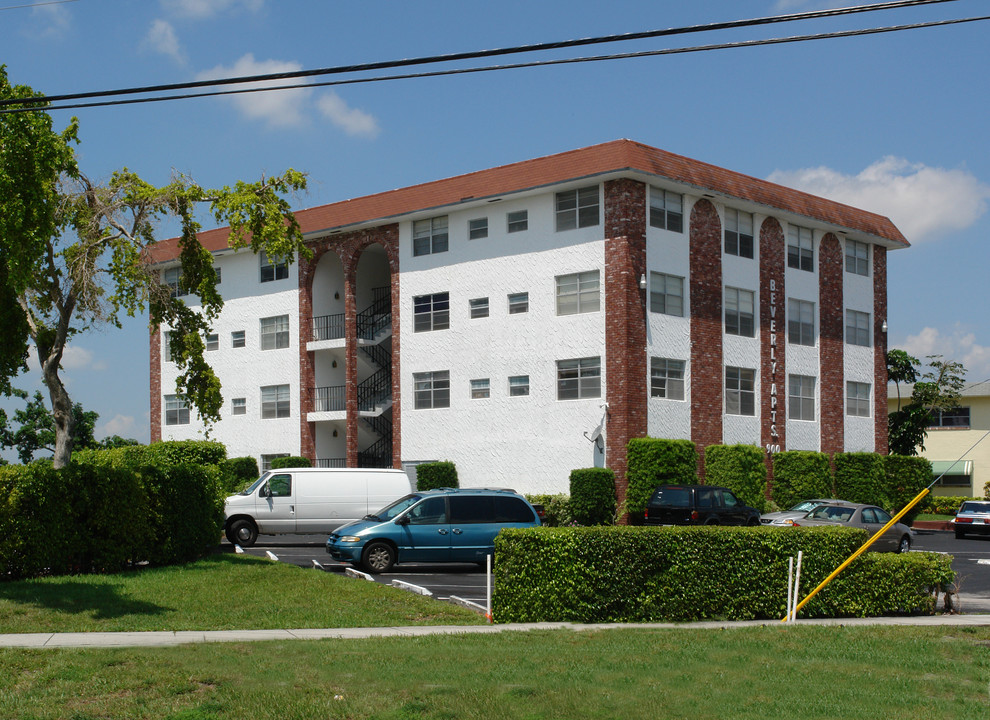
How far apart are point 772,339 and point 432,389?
42.0ft

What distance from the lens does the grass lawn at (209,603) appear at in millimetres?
14422

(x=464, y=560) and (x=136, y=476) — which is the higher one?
(x=136, y=476)

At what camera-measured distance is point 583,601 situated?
609 inches

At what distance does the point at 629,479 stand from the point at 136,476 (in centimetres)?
1926

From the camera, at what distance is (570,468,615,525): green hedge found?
34906 millimetres

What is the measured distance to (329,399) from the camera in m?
45.5

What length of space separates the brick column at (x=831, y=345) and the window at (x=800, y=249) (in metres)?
0.57

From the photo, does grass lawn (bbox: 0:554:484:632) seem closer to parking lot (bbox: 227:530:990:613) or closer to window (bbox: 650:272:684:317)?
parking lot (bbox: 227:530:990:613)

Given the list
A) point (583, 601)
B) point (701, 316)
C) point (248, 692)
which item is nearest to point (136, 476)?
point (583, 601)

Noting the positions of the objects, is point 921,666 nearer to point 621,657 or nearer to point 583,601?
point 621,657

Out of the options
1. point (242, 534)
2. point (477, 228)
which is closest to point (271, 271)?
point (477, 228)

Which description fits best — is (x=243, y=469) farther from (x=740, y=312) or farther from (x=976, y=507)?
(x=976, y=507)

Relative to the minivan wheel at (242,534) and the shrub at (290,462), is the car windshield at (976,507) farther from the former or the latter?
the minivan wheel at (242,534)

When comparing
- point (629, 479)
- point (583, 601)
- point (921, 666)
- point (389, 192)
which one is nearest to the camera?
point (921, 666)
